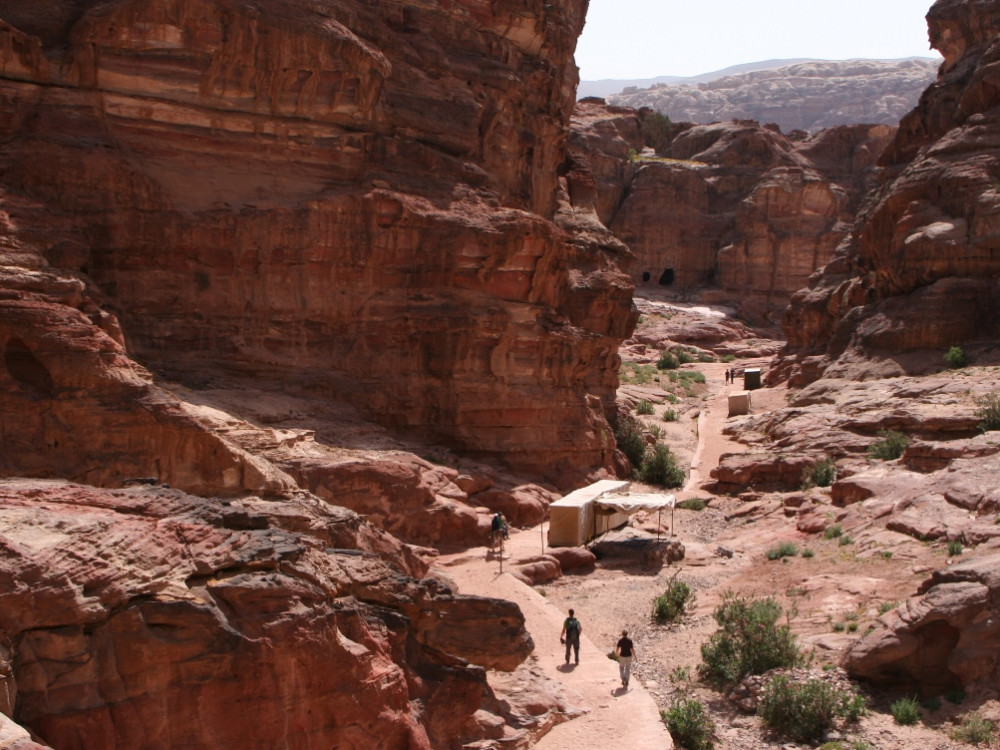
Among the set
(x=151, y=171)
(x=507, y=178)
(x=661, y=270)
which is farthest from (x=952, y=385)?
(x=661, y=270)

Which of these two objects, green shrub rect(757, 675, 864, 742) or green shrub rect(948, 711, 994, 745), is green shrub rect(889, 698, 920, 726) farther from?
green shrub rect(948, 711, 994, 745)

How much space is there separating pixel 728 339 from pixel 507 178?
3612 cm

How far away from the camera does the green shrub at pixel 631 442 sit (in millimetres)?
37569

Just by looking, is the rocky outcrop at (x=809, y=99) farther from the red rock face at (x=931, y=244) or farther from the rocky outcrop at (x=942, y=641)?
the rocky outcrop at (x=942, y=641)

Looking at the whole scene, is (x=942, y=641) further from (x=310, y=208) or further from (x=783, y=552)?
(x=310, y=208)

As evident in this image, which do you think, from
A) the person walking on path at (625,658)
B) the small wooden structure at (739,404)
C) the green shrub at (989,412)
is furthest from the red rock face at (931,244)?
the person walking on path at (625,658)

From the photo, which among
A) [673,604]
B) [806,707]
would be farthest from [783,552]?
[806,707]

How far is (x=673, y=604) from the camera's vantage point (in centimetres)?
2181

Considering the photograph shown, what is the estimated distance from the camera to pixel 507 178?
3416 centimetres

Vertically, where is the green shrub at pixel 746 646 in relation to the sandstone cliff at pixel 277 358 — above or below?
below

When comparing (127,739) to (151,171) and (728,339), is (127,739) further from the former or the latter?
(728,339)

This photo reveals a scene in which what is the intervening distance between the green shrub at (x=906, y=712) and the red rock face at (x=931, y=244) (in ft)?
67.5

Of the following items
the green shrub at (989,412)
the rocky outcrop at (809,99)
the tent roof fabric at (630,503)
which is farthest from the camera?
the rocky outcrop at (809,99)

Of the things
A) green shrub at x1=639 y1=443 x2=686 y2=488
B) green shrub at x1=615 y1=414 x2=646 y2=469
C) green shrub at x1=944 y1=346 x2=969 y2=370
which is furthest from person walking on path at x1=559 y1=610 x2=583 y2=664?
green shrub at x1=944 y1=346 x2=969 y2=370
